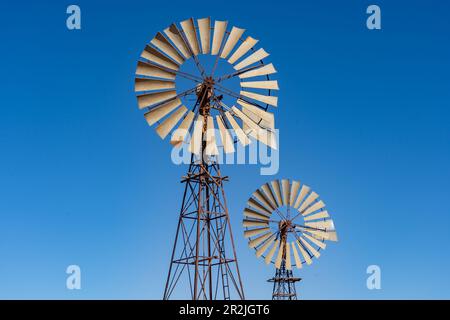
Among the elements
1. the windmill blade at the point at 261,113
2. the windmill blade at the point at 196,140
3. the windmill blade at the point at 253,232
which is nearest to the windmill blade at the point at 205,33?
the windmill blade at the point at 261,113

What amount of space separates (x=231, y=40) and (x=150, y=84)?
3.15 meters

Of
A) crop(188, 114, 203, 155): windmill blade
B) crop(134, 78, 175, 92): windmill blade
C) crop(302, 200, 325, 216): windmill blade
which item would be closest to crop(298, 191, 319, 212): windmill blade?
crop(302, 200, 325, 216): windmill blade

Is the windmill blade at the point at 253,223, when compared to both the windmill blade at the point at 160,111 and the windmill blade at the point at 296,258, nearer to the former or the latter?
the windmill blade at the point at 296,258

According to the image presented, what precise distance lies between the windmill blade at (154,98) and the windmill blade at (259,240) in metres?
9.91

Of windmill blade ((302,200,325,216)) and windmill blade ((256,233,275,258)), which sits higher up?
windmill blade ((302,200,325,216))

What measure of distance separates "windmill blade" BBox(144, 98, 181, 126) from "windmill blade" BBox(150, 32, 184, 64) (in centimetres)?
137

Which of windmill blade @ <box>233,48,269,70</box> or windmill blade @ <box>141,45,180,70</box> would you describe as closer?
windmill blade @ <box>141,45,180,70</box>

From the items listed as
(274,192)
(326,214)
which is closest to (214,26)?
(274,192)

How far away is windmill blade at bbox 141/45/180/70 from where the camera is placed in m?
19.0

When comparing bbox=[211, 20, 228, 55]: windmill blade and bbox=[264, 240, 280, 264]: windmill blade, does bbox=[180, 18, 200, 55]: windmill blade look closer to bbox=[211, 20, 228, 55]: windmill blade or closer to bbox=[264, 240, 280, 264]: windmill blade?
bbox=[211, 20, 228, 55]: windmill blade

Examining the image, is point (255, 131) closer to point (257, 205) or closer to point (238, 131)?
point (238, 131)

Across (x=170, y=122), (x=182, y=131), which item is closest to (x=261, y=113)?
(x=182, y=131)

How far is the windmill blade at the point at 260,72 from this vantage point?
67.1 feet
